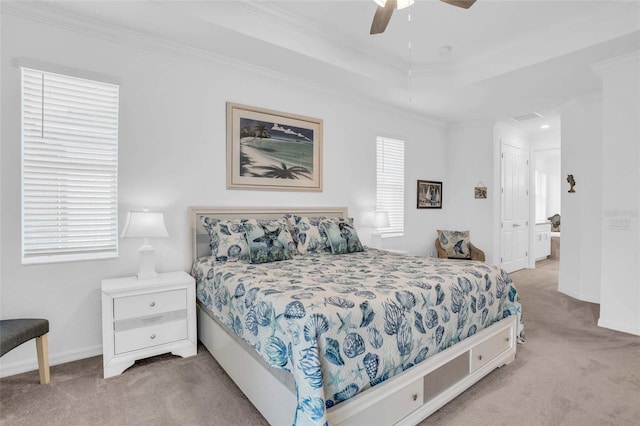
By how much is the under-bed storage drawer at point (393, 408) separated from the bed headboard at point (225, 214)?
2.19 m

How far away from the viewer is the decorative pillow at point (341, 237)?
3.32 meters

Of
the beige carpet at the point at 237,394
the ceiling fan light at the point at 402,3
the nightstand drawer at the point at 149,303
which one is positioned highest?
the ceiling fan light at the point at 402,3

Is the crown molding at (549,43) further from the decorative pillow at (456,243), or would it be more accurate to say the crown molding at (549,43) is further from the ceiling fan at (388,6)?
the decorative pillow at (456,243)

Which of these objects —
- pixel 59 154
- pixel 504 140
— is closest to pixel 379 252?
pixel 59 154

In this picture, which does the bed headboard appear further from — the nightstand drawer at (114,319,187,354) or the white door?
the white door

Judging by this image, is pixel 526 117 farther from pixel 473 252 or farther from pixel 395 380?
pixel 395 380

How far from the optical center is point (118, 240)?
9.12 ft

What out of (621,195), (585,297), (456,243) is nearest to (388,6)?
(621,195)

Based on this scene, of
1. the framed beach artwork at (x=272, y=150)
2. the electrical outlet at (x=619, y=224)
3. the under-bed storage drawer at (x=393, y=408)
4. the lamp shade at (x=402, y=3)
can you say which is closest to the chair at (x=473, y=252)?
the electrical outlet at (x=619, y=224)

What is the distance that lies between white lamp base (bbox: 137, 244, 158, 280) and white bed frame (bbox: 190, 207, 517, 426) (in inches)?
20.9

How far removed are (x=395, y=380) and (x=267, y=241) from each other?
159 centimetres

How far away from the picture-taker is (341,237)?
11.1 feet

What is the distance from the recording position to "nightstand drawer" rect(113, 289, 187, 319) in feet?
7.76

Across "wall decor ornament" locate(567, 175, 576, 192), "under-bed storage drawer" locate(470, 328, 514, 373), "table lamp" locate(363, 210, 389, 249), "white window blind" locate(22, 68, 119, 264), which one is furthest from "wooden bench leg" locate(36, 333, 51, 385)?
"wall decor ornament" locate(567, 175, 576, 192)
